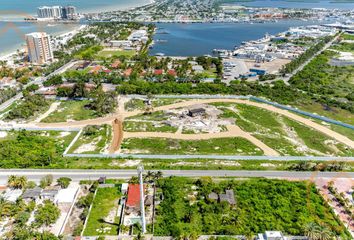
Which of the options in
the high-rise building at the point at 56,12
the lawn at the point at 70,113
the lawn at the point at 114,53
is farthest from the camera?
the high-rise building at the point at 56,12


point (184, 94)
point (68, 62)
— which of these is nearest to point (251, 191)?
point (184, 94)

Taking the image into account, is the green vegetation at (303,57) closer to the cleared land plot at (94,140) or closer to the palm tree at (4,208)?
the cleared land plot at (94,140)

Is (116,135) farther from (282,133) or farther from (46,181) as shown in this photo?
(282,133)

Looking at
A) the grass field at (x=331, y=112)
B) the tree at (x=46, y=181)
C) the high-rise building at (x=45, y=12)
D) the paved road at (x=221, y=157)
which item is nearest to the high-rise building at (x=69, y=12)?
the high-rise building at (x=45, y=12)

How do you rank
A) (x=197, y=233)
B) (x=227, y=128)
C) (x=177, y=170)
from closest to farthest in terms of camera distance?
(x=197, y=233) < (x=177, y=170) < (x=227, y=128)

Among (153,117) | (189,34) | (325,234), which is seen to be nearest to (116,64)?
(153,117)

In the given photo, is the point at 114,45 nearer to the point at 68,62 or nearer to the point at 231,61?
the point at 68,62

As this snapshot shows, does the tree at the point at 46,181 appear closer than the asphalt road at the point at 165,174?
Yes

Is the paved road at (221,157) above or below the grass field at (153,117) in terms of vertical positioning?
above
